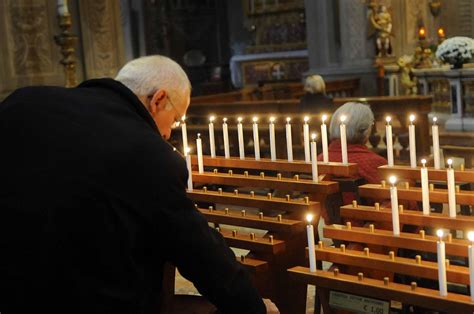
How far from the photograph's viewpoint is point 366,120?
4.95 m

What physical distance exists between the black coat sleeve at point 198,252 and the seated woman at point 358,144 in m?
2.24

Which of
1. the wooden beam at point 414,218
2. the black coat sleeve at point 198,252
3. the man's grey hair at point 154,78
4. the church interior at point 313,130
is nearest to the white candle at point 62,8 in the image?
the church interior at point 313,130

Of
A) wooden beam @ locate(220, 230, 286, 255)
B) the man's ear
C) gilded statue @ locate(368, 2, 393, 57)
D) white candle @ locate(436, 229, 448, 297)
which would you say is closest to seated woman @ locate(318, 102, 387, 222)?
wooden beam @ locate(220, 230, 286, 255)

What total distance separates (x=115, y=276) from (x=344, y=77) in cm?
1587

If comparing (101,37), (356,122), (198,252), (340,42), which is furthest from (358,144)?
(340,42)

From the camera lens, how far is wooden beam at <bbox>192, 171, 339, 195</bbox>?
13.9 ft

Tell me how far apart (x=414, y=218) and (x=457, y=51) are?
9.32 metres

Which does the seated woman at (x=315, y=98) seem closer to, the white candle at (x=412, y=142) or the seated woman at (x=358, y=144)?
the seated woman at (x=358, y=144)

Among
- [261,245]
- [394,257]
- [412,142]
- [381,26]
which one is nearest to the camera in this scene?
[394,257]

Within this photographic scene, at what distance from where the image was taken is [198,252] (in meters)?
2.55

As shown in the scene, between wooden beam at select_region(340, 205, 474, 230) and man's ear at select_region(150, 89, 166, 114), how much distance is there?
1452 millimetres

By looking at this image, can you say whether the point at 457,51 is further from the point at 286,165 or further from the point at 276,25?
the point at 276,25

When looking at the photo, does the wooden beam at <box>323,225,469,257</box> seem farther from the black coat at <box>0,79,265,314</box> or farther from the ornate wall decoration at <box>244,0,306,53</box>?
the ornate wall decoration at <box>244,0,306,53</box>

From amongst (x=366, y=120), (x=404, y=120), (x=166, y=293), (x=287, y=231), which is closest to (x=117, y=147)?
Result: (x=166, y=293)
